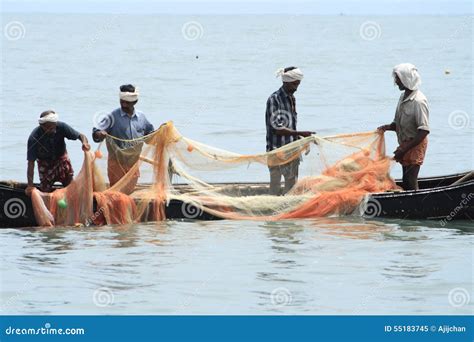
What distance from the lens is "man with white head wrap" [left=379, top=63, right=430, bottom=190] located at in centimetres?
1280

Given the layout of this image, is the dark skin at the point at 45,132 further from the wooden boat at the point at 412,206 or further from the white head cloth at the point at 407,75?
the white head cloth at the point at 407,75

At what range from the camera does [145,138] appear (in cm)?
1290

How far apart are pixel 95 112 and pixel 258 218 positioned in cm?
1697

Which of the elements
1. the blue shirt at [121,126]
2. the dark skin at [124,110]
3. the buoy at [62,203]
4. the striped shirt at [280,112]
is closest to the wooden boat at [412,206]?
the buoy at [62,203]

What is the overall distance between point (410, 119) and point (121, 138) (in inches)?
132

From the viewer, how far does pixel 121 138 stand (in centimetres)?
1291

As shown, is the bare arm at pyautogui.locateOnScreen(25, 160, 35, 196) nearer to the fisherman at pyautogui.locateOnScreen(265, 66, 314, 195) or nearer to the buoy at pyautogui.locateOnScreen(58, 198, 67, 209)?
the buoy at pyautogui.locateOnScreen(58, 198, 67, 209)

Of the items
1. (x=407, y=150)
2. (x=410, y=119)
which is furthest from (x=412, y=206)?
(x=410, y=119)

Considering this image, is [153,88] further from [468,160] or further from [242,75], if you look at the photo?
[468,160]

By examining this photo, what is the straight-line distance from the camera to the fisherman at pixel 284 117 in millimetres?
12961

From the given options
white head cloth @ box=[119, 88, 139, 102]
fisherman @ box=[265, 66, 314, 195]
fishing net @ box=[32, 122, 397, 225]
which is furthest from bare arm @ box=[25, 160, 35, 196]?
fisherman @ box=[265, 66, 314, 195]

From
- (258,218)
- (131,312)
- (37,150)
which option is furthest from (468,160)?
(131,312)

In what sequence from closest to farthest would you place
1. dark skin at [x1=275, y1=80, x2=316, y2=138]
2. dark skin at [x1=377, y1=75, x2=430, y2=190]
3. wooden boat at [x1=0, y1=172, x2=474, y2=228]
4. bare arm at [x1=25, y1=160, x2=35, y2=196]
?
bare arm at [x1=25, y1=160, x2=35, y2=196], dark skin at [x1=377, y1=75, x2=430, y2=190], dark skin at [x1=275, y1=80, x2=316, y2=138], wooden boat at [x1=0, y1=172, x2=474, y2=228]

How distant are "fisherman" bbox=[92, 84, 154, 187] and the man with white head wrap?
3.01m
